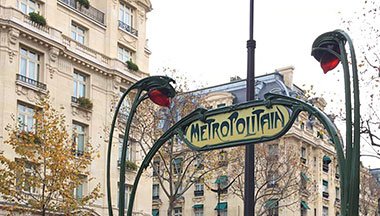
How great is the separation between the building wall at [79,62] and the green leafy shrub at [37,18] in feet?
0.67

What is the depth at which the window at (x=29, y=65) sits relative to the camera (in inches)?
1235

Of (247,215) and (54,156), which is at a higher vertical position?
(54,156)

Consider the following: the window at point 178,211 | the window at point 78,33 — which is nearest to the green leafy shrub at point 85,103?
the window at point 78,33

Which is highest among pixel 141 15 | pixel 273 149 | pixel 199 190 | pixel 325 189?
pixel 141 15

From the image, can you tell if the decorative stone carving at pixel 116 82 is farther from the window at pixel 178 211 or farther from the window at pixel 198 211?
the window at pixel 178 211

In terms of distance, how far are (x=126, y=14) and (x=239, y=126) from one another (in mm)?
32328

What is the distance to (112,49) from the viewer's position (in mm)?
37656

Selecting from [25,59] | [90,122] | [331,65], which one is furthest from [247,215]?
[90,122]

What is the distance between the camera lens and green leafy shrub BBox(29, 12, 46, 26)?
1251 inches

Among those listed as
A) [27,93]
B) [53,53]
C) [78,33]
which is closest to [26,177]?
[27,93]

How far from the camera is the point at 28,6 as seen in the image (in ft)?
106

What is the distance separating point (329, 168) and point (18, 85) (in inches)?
1478

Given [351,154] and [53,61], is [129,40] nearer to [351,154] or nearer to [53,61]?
[53,61]

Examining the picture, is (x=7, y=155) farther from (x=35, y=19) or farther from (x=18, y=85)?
(x=35, y=19)
